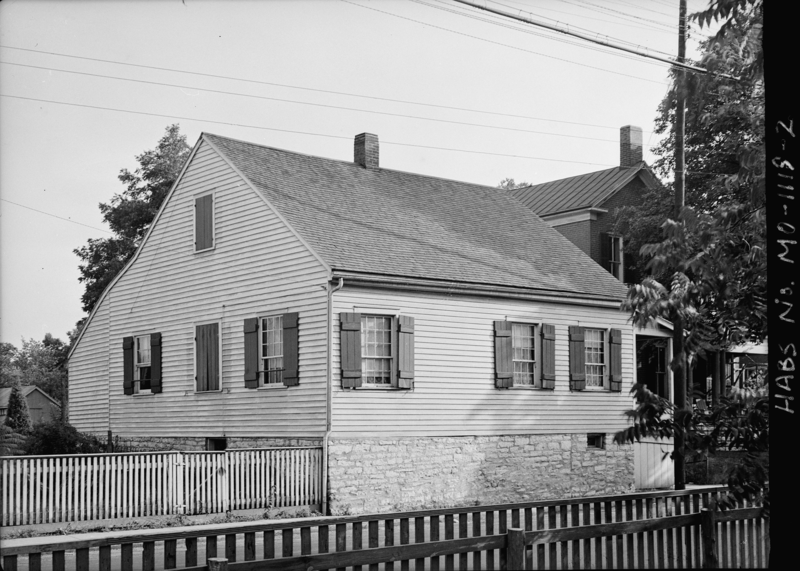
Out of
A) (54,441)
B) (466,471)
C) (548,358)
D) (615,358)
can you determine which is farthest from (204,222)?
(615,358)

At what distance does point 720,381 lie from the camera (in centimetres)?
3231

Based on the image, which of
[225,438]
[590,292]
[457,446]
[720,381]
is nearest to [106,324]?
[225,438]

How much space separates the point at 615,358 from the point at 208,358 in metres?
10.2

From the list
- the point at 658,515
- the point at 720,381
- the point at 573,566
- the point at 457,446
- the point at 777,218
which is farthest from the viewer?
the point at 720,381

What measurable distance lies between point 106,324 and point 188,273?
445 cm

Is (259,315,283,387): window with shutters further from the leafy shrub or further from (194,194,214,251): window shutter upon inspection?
the leafy shrub

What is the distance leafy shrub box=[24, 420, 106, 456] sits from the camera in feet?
77.9

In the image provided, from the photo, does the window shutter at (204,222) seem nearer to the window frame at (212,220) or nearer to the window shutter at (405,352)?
the window frame at (212,220)

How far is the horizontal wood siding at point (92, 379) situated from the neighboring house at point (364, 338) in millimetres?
76

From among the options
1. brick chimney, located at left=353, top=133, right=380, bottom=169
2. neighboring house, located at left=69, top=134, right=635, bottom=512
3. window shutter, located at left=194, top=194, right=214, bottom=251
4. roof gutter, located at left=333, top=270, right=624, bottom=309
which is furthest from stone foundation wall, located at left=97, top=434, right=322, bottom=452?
brick chimney, located at left=353, top=133, right=380, bottom=169

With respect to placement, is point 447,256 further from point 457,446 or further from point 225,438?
point 225,438

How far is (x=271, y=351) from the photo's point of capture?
70.9 feet

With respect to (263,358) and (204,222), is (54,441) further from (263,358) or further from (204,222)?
(204,222)

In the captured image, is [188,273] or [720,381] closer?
[188,273]
